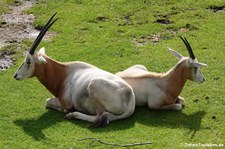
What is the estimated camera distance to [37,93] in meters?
12.1

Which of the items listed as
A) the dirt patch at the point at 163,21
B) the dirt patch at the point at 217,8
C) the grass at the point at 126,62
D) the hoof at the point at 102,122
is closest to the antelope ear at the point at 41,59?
the grass at the point at 126,62

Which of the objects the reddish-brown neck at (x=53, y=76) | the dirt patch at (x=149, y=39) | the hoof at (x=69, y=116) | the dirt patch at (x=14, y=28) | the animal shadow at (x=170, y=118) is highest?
the reddish-brown neck at (x=53, y=76)

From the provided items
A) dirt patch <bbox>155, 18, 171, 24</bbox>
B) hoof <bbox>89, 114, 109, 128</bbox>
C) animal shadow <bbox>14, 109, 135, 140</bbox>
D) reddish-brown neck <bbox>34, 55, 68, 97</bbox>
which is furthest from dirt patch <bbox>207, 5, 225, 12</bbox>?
hoof <bbox>89, 114, 109, 128</bbox>

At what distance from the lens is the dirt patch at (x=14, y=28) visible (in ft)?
46.6

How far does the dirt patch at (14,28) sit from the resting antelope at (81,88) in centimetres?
251

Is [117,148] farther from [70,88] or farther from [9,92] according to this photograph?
[9,92]

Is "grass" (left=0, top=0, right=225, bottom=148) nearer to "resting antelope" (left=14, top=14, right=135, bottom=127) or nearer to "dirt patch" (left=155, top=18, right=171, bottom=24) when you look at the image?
"dirt patch" (left=155, top=18, right=171, bottom=24)

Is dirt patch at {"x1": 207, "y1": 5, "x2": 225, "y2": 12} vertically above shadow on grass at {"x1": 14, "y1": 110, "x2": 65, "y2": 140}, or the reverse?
shadow on grass at {"x1": 14, "y1": 110, "x2": 65, "y2": 140}

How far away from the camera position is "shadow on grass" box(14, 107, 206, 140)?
34.1ft

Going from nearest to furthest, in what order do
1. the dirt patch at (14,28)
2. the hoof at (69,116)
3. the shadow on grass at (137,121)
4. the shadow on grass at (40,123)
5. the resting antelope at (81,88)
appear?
1. the shadow on grass at (40,123)
2. the shadow on grass at (137,121)
3. the resting antelope at (81,88)
4. the hoof at (69,116)
5. the dirt patch at (14,28)

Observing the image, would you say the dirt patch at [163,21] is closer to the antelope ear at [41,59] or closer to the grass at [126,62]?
the grass at [126,62]

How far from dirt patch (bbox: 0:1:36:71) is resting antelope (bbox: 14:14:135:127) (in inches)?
98.9

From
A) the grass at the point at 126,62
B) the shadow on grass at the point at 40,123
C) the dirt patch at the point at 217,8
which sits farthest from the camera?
the dirt patch at the point at 217,8

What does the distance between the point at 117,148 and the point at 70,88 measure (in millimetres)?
2153
